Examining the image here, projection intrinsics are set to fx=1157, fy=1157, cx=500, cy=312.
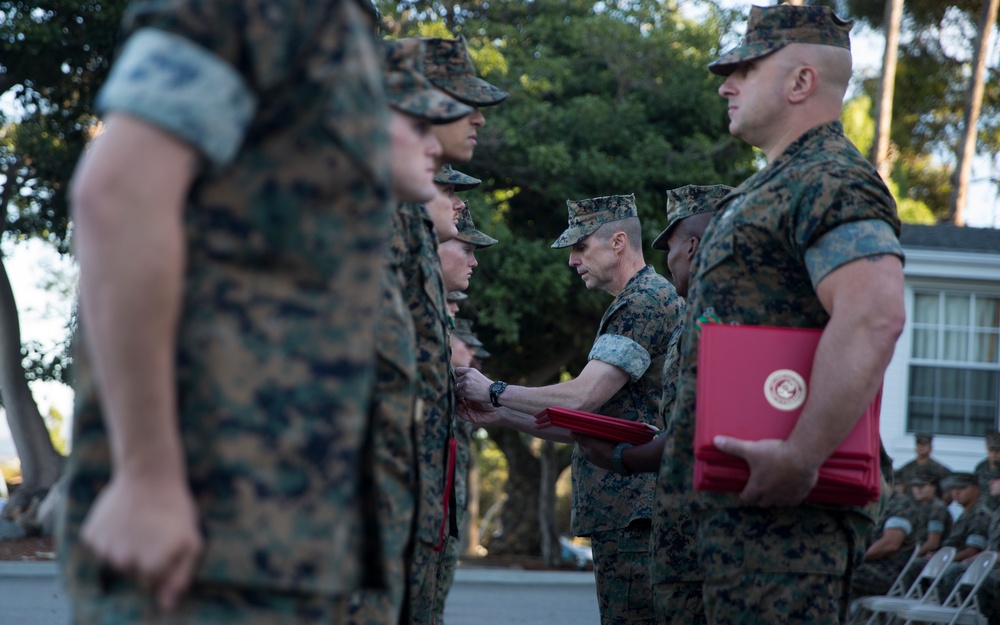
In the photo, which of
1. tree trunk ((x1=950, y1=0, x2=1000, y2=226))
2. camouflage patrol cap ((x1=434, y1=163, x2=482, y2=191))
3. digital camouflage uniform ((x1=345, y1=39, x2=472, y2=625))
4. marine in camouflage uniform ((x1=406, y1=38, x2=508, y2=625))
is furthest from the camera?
tree trunk ((x1=950, y1=0, x2=1000, y2=226))

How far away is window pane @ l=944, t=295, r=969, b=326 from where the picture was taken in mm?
19828

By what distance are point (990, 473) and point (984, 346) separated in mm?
7103

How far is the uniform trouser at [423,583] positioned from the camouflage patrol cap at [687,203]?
1.87 metres

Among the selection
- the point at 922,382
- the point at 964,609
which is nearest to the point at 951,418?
the point at 922,382

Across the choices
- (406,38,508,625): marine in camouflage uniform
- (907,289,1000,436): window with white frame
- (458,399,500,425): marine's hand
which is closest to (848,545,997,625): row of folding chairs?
(458,399,500,425): marine's hand

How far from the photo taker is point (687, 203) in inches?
209

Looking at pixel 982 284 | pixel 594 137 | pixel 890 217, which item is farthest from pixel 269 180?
pixel 982 284

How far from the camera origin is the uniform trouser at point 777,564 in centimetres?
332

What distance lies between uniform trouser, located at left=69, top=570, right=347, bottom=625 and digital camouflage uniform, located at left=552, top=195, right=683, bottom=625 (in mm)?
3409

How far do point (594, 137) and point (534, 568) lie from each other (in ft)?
23.8

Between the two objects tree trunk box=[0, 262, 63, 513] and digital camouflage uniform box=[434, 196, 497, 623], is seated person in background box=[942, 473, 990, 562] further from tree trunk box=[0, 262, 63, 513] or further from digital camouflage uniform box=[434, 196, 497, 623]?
tree trunk box=[0, 262, 63, 513]

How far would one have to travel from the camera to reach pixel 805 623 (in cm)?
332

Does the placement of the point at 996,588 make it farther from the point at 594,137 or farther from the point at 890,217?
the point at 594,137

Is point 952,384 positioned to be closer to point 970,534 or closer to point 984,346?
point 984,346
